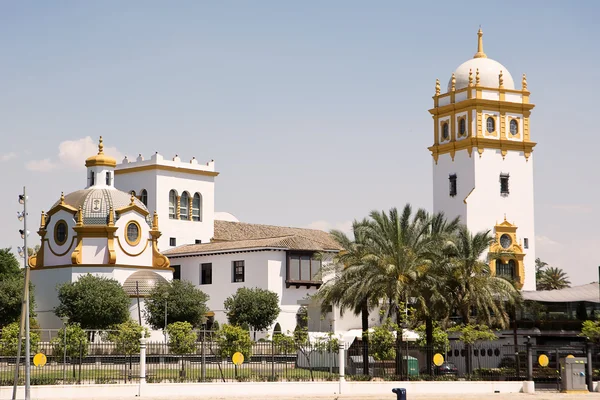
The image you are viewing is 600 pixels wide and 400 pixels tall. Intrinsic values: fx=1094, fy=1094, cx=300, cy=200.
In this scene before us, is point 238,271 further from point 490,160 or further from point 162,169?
point 490,160

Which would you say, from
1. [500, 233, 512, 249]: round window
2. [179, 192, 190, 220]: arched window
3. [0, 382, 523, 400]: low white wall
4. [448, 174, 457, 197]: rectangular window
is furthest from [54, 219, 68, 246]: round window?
[0, 382, 523, 400]: low white wall

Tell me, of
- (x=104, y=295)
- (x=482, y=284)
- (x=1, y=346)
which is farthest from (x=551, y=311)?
(x=1, y=346)

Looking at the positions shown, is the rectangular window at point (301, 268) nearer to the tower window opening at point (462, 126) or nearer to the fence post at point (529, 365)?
the tower window opening at point (462, 126)

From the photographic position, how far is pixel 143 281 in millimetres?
72375

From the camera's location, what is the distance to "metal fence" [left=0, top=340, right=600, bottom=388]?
42.1 m

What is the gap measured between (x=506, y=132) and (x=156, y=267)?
26.2 metres

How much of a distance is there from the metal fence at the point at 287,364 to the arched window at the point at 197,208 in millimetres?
37832

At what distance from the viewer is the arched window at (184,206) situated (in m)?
85.4

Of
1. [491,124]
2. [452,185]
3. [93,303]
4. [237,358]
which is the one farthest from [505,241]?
[237,358]

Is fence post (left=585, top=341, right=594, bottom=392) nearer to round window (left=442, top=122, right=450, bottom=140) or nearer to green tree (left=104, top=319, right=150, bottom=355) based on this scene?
green tree (left=104, top=319, right=150, bottom=355)

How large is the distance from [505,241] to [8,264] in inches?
1441

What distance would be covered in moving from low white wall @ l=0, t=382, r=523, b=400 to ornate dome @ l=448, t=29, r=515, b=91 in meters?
38.2

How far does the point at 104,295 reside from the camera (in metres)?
67.9

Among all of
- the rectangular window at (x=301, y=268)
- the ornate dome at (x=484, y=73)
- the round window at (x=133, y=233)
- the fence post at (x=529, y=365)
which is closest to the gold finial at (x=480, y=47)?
the ornate dome at (x=484, y=73)
